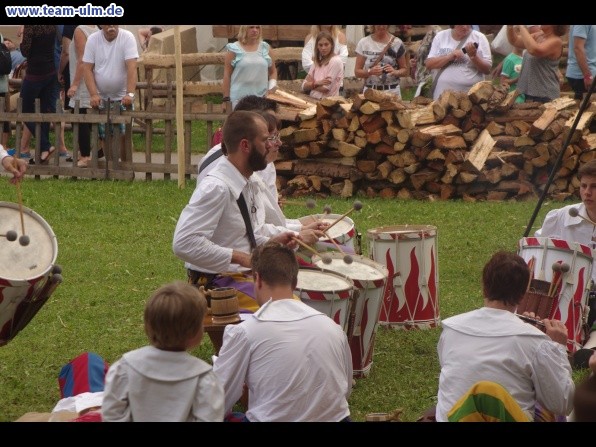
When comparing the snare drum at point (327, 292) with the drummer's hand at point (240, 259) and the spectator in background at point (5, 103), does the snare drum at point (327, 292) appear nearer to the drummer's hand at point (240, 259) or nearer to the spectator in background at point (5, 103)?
the drummer's hand at point (240, 259)

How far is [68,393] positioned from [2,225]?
0.99 metres

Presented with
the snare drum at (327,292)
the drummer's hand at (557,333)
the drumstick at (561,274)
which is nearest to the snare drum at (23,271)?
the snare drum at (327,292)

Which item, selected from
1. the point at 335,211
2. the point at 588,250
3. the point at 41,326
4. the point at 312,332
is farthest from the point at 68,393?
the point at 335,211

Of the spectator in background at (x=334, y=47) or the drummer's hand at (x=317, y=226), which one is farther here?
the spectator in background at (x=334, y=47)

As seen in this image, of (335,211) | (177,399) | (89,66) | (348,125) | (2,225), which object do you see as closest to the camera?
(177,399)

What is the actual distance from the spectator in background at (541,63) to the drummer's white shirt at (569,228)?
531cm

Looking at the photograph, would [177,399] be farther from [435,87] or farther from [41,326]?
[435,87]

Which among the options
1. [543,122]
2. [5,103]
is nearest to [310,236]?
[543,122]

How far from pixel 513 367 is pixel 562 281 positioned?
6.26ft

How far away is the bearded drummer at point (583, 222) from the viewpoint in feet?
22.2

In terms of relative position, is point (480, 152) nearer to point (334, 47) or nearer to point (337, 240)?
point (334, 47)

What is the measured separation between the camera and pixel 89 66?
42.3 feet
